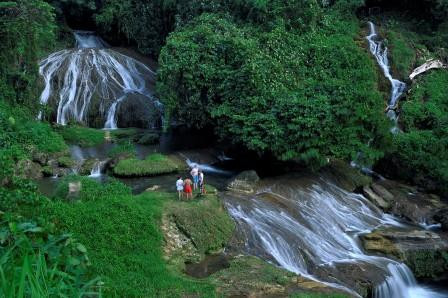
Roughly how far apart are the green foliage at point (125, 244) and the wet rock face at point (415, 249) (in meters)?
6.28

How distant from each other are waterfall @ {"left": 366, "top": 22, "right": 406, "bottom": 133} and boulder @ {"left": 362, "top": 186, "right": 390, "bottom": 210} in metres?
3.92

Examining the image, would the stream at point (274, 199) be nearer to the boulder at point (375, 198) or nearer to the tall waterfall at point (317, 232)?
the tall waterfall at point (317, 232)

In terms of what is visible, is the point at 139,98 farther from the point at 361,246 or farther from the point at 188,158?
the point at 361,246

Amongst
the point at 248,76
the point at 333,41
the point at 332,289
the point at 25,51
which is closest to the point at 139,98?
the point at 25,51

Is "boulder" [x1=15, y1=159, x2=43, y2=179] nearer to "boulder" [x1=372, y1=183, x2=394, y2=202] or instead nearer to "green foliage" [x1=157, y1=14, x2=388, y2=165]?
"green foliage" [x1=157, y1=14, x2=388, y2=165]

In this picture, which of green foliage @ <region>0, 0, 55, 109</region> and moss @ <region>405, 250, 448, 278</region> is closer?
moss @ <region>405, 250, 448, 278</region>

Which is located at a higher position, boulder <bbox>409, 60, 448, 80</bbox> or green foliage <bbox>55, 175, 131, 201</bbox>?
boulder <bbox>409, 60, 448, 80</bbox>

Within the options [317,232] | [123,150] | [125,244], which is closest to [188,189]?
[125,244]

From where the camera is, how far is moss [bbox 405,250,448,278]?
14.4 metres

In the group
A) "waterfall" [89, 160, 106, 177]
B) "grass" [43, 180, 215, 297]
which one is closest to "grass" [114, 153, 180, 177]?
"waterfall" [89, 160, 106, 177]

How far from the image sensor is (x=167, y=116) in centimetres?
2053

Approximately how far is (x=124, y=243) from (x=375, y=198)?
9979mm

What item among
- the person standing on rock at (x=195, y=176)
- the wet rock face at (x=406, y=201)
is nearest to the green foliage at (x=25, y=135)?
the person standing on rock at (x=195, y=176)

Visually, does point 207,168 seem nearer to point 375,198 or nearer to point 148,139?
point 148,139
